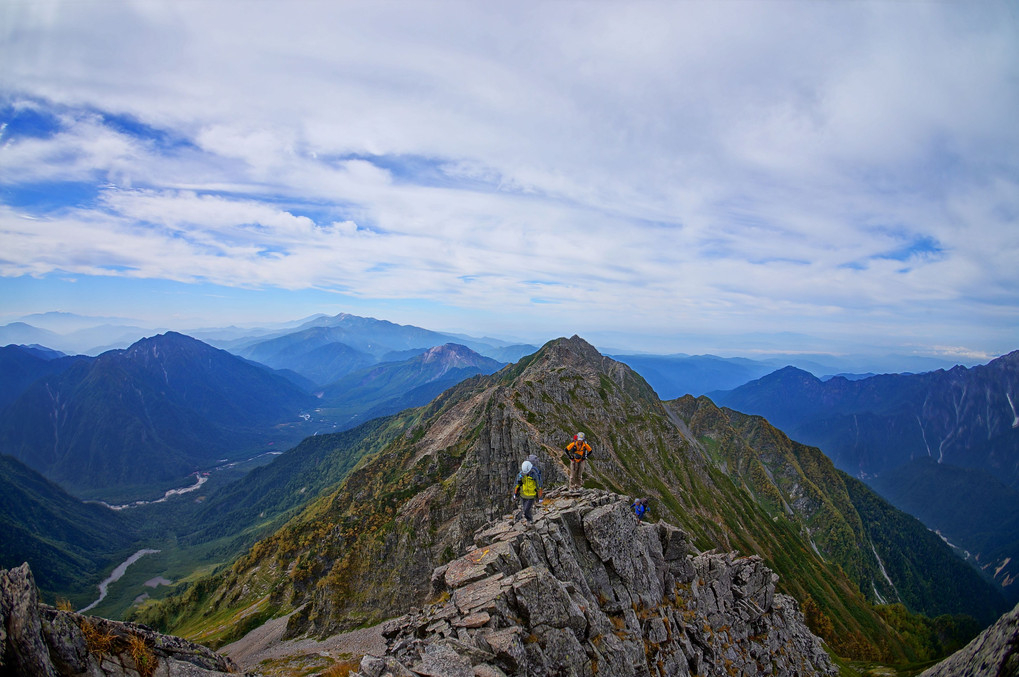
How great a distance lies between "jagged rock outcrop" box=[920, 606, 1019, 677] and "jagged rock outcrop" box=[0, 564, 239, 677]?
34.3 metres

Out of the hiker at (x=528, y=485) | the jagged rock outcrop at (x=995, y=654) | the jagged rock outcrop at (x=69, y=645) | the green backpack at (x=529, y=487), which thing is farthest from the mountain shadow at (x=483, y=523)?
the jagged rock outcrop at (x=995, y=654)

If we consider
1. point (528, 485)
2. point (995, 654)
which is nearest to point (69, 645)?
point (528, 485)

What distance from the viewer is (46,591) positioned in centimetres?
18700

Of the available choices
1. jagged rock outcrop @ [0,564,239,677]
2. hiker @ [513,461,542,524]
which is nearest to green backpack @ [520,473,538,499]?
hiker @ [513,461,542,524]

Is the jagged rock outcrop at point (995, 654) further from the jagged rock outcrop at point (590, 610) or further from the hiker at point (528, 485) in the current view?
the hiker at point (528, 485)

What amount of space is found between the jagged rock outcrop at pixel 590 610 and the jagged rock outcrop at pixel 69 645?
9042 mm

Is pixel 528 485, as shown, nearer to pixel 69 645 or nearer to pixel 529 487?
pixel 529 487

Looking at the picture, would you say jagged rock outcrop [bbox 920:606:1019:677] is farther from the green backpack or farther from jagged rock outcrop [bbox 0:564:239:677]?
jagged rock outcrop [bbox 0:564:239:677]

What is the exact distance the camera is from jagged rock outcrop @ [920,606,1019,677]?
17.3 m

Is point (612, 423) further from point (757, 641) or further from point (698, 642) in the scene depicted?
point (698, 642)

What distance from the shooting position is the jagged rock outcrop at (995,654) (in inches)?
681

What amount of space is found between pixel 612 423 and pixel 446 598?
104371 millimetres

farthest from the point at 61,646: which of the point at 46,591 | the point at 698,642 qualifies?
the point at 46,591

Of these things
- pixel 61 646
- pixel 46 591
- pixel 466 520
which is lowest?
pixel 46 591
